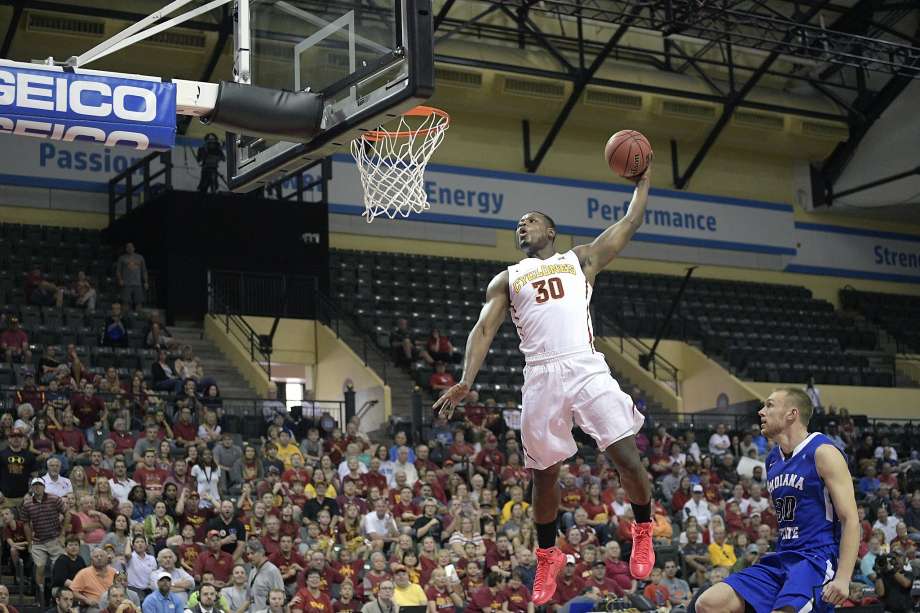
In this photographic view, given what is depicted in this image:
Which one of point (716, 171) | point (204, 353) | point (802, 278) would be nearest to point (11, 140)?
point (204, 353)

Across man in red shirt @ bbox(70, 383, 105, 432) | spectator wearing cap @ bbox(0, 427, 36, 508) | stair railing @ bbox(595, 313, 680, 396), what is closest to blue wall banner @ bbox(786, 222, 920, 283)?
stair railing @ bbox(595, 313, 680, 396)

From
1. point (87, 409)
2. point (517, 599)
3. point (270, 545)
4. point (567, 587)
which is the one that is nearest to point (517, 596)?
point (517, 599)

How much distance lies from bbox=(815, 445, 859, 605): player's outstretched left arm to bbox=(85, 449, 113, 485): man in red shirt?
9647 mm

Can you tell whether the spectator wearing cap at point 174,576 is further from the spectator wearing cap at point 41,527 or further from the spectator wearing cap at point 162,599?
the spectator wearing cap at point 41,527

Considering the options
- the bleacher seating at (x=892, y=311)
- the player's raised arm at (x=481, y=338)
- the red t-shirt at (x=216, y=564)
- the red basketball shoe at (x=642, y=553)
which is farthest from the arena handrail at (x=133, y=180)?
the bleacher seating at (x=892, y=311)

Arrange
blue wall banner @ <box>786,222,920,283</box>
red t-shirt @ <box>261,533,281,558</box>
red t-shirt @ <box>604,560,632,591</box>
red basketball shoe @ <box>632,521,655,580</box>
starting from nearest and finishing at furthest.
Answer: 1. red basketball shoe @ <box>632,521,655,580</box>
2. red t-shirt @ <box>261,533,281,558</box>
3. red t-shirt @ <box>604,560,632,591</box>
4. blue wall banner @ <box>786,222,920,283</box>

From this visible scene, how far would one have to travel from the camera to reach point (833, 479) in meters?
6.91

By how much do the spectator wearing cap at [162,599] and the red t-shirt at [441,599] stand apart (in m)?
2.97

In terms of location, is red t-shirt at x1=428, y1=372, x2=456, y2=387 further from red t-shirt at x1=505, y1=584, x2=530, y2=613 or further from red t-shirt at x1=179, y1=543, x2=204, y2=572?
red t-shirt at x1=179, y1=543, x2=204, y2=572

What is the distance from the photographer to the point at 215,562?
13641 millimetres

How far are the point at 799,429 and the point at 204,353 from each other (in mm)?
16191

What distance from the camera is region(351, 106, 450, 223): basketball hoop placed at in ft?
38.2

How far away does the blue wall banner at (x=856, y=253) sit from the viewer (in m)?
33.3

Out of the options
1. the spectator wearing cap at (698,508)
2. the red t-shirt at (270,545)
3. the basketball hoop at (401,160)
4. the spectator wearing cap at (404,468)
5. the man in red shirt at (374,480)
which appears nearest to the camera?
the basketball hoop at (401,160)
